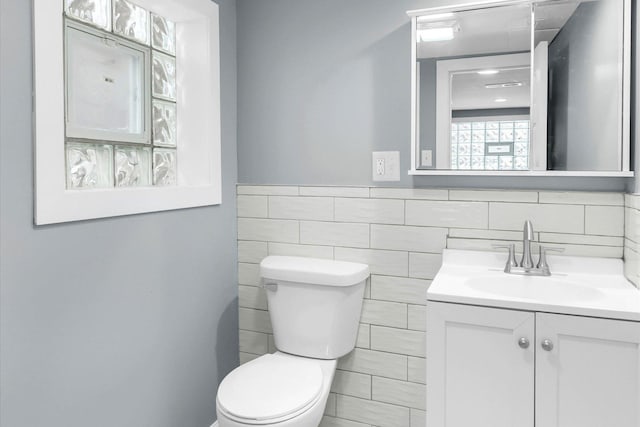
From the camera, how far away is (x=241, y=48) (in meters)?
2.26

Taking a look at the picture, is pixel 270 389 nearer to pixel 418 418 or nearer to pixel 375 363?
pixel 375 363

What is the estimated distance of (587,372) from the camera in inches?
53.2

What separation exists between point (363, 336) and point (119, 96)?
4.54 ft

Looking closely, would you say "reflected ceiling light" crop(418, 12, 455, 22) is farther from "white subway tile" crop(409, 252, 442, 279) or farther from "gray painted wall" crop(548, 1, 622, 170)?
"white subway tile" crop(409, 252, 442, 279)

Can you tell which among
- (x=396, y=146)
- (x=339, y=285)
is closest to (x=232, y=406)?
(x=339, y=285)

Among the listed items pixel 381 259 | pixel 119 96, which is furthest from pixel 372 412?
pixel 119 96

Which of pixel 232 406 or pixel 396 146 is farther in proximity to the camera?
pixel 396 146

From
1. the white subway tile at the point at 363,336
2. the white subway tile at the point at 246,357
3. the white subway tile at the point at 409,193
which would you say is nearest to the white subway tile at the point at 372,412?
the white subway tile at the point at 363,336

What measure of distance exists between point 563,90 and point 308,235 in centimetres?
116

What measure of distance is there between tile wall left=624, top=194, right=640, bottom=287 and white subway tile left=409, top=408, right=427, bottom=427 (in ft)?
3.14

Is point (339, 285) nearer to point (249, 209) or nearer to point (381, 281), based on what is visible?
point (381, 281)

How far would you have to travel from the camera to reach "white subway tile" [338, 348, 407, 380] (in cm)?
202

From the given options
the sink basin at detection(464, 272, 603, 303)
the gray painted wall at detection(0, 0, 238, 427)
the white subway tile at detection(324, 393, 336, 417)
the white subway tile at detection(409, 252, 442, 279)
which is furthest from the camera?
the white subway tile at detection(324, 393, 336, 417)

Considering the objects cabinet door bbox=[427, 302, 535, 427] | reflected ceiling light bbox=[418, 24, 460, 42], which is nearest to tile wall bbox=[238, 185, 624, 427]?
cabinet door bbox=[427, 302, 535, 427]
